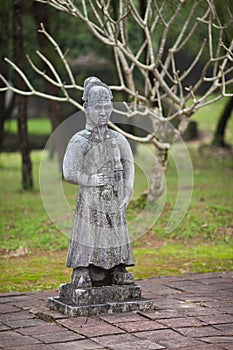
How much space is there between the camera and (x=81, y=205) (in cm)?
671

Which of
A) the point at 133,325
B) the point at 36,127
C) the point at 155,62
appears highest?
the point at 36,127

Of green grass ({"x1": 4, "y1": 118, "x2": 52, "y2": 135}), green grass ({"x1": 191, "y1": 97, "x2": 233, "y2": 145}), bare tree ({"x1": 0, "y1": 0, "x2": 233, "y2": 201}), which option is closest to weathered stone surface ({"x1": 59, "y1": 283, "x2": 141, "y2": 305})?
bare tree ({"x1": 0, "y1": 0, "x2": 233, "y2": 201})

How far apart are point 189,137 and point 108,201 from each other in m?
15.6

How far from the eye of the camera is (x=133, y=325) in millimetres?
6203

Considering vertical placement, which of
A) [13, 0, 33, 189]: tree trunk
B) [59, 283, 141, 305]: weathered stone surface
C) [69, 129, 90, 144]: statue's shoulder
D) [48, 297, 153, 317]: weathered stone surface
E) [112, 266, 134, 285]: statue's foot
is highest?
[13, 0, 33, 189]: tree trunk

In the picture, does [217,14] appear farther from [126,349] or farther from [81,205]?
[126,349]

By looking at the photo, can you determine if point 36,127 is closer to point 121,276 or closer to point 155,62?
point 155,62

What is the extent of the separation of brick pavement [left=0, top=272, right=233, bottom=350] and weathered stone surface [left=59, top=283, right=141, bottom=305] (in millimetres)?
177

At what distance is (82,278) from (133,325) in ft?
2.27

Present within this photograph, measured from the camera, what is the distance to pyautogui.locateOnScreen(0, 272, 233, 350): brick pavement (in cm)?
572

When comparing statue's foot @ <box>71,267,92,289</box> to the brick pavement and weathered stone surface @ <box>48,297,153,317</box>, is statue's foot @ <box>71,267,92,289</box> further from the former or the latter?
the brick pavement

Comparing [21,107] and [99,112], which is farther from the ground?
[21,107]

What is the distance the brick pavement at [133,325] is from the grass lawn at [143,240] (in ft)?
3.79

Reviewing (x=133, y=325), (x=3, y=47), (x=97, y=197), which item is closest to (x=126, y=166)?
(x=97, y=197)
